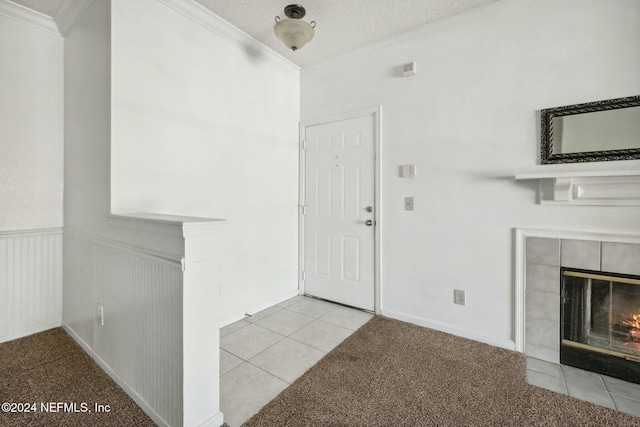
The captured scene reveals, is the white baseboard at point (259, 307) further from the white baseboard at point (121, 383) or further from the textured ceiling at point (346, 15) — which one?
the textured ceiling at point (346, 15)

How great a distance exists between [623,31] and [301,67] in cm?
274

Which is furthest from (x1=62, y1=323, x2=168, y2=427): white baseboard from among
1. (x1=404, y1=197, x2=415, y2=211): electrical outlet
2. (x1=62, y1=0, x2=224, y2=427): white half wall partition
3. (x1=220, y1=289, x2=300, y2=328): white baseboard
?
(x1=404, y1=197, x2=415, y2=211): electrical outlet

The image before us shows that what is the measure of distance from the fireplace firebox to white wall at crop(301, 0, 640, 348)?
13.3 inches

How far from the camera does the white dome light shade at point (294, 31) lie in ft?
7.42

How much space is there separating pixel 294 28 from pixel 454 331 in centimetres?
283

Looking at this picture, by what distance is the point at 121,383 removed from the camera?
1.80 meters

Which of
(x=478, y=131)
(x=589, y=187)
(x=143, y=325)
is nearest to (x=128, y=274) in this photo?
(x=143, y=325)

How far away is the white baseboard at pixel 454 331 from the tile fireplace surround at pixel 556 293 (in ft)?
0.37

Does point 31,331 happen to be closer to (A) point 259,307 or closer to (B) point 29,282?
(B) point 29,282

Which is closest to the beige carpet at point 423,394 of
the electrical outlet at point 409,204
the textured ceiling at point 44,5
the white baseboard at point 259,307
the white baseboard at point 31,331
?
the white baseboard at point 259,307

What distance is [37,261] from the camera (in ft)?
8.24

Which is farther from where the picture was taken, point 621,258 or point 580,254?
point 580,254

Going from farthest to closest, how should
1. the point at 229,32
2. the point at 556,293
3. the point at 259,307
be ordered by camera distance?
the point at 259,307
the point at 229,32
the point at 556,293

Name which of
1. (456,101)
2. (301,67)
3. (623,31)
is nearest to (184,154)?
(301,67)
